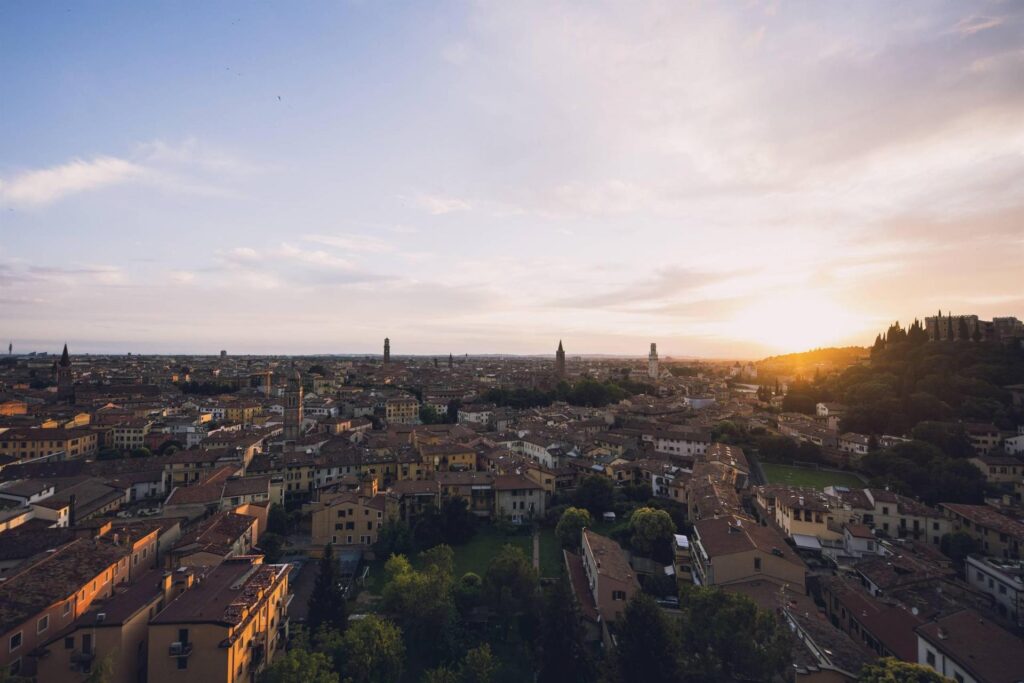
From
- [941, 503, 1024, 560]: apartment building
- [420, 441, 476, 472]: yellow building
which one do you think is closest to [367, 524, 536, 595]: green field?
[420, 441, 476, 472]: yellow building

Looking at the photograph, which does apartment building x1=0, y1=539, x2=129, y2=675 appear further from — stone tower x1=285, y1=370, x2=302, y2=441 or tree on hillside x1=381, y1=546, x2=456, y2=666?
stone tower x1=285, y1=370, x2=302, y2=441

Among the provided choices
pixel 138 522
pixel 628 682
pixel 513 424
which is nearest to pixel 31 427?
pixel 138 522

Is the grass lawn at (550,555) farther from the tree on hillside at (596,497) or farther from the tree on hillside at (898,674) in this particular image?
the tree on hillside at (898,674)

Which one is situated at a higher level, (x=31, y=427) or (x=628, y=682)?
(x=31, y=427)

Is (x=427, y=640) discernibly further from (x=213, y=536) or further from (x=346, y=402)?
(x=346, y=402)

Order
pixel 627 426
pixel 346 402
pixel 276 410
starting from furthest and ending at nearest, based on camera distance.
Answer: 1. pixel 346 402
2. pixel 276 410
3. pixel 627 426
